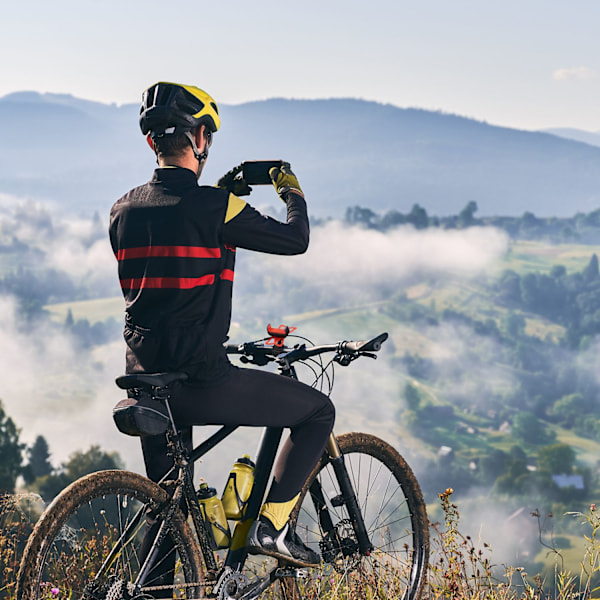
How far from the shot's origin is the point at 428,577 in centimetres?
403

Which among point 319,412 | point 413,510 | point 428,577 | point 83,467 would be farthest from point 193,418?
point 83,467

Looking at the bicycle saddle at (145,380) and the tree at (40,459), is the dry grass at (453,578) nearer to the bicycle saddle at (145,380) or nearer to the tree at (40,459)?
the bicycle saddle at (145,380)

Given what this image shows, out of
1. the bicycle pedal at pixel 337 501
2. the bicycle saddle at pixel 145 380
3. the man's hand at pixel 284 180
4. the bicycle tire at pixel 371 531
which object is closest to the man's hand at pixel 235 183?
the man's hand at pixel 284 180

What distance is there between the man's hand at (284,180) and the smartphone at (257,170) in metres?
0.03

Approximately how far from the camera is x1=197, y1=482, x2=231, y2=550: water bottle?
3088mm

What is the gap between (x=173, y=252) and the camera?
2.77 metres

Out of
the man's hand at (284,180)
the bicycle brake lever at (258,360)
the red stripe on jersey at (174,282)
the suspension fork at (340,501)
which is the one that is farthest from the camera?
the suspension fork at (340,501)

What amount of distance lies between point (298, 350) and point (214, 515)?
28.8 inches

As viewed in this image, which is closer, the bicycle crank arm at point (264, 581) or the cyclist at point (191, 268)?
the cyclist at point (191, 268)

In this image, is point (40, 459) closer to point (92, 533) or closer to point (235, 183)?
point (92, 533)

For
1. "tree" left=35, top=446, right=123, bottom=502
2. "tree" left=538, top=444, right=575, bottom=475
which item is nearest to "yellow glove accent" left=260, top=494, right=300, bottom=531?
"tree" left=35, top=446, right=123, bottom=502

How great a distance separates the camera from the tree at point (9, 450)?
75.0 meters

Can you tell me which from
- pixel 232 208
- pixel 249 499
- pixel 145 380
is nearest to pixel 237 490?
pixel 249 499

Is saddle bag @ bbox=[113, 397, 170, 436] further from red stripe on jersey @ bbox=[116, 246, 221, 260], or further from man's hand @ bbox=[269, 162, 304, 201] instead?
man's hand @ bbox=[269, 162, 304, 201]
